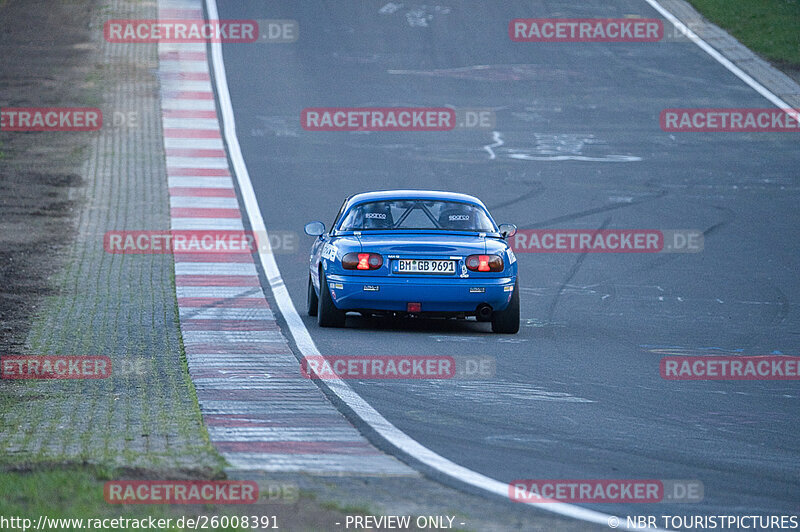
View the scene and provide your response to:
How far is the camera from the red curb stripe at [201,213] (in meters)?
18.8

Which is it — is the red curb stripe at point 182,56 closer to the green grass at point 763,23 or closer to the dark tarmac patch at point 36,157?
the dark tarmac patch at point 36,157

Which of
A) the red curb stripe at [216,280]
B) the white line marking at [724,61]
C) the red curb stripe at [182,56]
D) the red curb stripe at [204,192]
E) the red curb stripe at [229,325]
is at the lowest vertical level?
the white line marking at [724,61]

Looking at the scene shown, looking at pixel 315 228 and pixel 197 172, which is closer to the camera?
pixel 315 228

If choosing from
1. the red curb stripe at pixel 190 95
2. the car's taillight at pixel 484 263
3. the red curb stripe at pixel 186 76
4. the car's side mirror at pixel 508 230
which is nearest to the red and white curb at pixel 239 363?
the car's taillight at pixel 484 263

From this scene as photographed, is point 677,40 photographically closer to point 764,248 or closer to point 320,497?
point 764,248

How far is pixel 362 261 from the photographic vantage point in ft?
37.1

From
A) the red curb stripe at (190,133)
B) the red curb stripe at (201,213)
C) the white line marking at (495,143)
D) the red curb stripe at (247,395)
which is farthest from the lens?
the red curb stripe at (190,133)

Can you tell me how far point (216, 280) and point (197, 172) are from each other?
7.38 metres

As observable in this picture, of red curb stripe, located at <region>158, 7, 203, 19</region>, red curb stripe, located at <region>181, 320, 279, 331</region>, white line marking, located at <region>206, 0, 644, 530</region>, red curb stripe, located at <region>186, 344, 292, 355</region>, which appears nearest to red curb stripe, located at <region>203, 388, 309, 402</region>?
white line marking, located at <region>206, 0, 644, 530</region>

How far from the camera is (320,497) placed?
580cm

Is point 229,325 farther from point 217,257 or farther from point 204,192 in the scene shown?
point 204,192

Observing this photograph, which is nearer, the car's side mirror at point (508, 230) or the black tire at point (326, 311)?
the black tire at point (326, 311)

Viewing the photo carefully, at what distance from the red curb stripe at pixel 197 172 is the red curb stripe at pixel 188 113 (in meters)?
3.72

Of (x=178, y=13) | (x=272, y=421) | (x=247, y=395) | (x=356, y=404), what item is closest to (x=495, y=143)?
(x=178, y=13)
